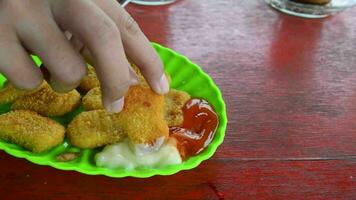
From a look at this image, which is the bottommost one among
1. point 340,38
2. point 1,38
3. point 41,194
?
point 340,38

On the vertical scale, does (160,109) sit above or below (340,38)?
above

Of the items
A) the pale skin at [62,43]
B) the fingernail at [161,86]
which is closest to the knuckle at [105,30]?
the pale skin at [62,43]

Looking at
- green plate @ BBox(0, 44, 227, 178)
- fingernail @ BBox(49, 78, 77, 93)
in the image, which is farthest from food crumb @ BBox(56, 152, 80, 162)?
fingernail @ BBox(49, 78, 77, 93)

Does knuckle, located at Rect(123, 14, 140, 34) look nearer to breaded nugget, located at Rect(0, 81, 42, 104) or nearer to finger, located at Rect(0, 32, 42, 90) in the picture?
finger, located at Rect(0, 32, 42, 90)

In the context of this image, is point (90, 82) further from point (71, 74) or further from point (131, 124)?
point (71, 74)

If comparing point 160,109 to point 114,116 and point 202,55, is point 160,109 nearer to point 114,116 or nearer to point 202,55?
point 114,116

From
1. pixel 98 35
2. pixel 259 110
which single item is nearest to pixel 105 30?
pixel 98 35

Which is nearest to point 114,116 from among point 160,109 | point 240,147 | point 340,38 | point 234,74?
point 160,109

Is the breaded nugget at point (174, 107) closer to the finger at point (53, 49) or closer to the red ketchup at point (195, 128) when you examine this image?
the red ketchup at point (195, 128)
